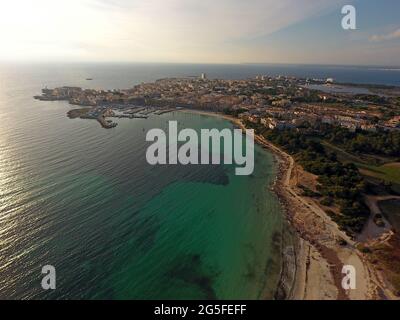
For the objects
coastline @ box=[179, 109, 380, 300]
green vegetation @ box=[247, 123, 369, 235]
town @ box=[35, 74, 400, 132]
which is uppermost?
town @ box=[35, 74, 400, 132]

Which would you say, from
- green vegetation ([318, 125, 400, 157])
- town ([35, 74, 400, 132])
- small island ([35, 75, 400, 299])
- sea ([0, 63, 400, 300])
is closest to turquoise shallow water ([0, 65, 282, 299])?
sea ([0, 63, 400, 300])

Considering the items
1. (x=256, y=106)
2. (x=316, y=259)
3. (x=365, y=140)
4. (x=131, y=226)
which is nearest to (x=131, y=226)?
(x=131, y=226)

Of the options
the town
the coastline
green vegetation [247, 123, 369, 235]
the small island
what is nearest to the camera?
the coastline

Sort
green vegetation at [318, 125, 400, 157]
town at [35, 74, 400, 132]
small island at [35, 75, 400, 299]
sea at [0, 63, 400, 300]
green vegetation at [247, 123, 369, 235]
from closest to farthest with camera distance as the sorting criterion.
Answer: sea at [0, 63, 400, 300]
small island at [35, 75, 400, 299]
green vegetation at [247, 123, 369, 235]
green vegetation at [318, 125, 400, 157]
town at [35, 74, 400, 132]

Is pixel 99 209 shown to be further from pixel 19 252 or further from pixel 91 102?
pixel 91 102

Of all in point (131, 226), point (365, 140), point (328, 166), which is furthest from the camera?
point (365, 140)

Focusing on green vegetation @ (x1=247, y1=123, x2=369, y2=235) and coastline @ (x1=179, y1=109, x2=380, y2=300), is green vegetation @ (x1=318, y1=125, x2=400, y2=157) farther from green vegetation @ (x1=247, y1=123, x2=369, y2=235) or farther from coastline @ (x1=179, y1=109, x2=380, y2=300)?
coastline @ (x1=179, y1=109, x2=380, y2=300)

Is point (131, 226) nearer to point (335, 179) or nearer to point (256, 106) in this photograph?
point (335, 179)

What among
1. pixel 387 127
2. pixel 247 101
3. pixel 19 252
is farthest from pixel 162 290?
pixel 247 101

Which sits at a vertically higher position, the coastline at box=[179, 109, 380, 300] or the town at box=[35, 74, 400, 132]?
the town at box=[35, 74, 400, 132]
